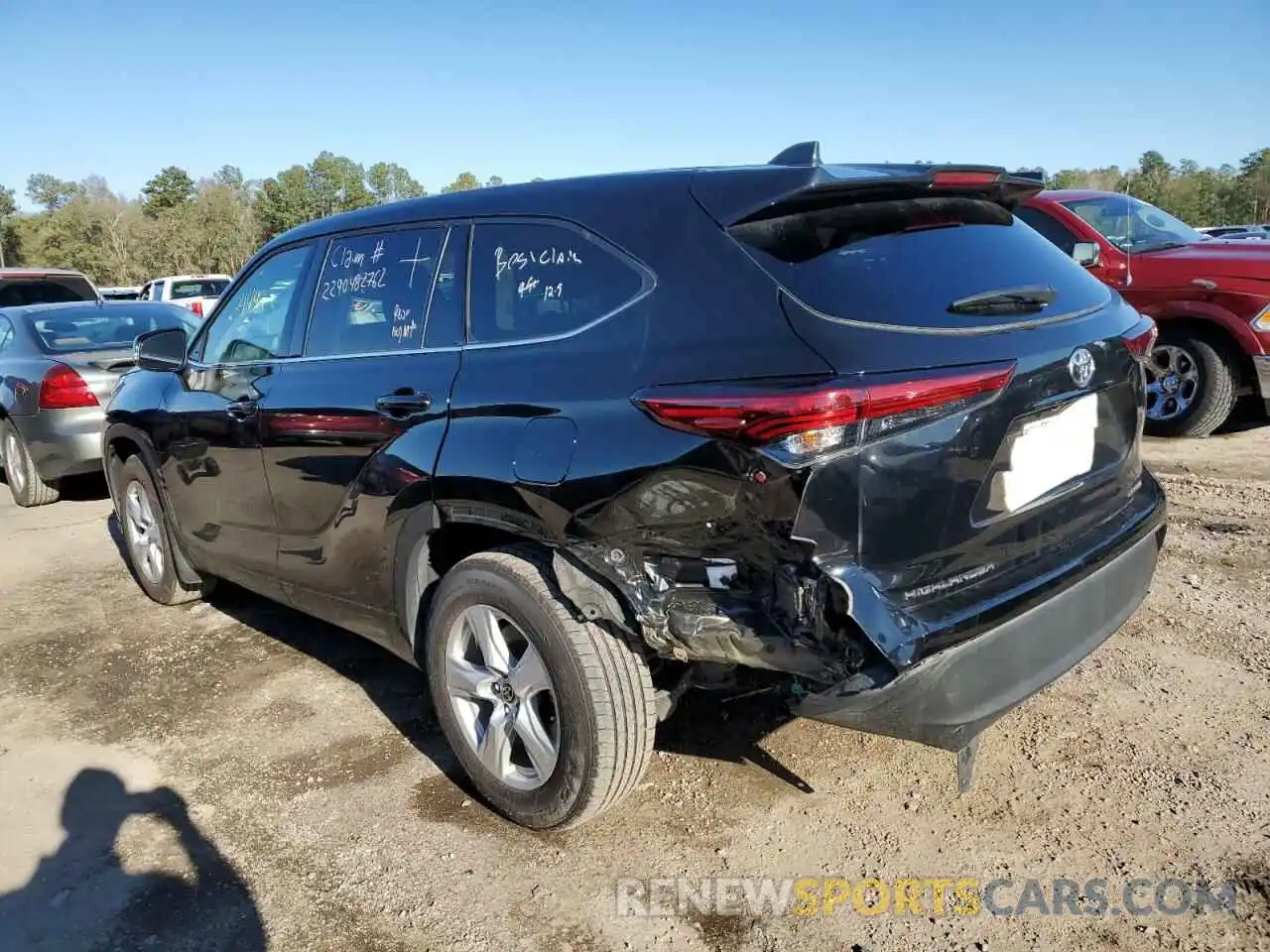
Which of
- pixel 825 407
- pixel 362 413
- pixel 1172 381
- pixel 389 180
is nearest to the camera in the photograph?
pixel 825 407

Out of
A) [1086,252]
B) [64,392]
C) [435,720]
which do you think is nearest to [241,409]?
[435,720]

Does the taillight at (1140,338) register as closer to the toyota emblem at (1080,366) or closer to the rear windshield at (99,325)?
the toyota emblem at (1080,366)

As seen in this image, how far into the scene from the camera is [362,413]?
3059mm

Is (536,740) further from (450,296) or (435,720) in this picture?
(450,296)

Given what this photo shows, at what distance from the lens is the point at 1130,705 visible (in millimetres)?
3225

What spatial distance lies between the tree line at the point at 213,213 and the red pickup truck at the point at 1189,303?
138 feet

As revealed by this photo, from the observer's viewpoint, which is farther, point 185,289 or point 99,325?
point 185,289

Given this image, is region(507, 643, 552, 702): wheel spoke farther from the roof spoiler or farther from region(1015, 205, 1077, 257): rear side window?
region(1015, 205, 1077, 257): rear side window

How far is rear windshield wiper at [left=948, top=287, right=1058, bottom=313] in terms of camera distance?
7.55 ft

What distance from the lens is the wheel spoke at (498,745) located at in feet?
9.14

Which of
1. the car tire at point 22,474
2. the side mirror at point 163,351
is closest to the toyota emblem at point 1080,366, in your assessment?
the side mirror at point 163,351

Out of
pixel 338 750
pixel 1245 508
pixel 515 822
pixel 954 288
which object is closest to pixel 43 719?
pixel 338 750

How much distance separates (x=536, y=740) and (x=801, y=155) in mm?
1780

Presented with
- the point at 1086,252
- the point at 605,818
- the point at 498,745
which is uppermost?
the point at 1086,252
